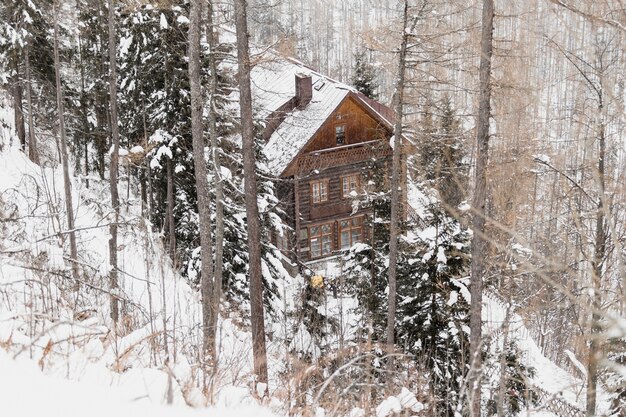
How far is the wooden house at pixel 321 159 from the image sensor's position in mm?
26312

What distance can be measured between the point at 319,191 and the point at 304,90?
5.01 m

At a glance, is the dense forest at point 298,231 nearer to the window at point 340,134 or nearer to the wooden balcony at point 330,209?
the wooden balcony at point 330,209

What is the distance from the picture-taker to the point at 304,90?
91.1ft

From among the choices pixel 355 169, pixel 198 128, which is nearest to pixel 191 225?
pixel 198 128

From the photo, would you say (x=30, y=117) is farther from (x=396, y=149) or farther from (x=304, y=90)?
(x=396, y=149)

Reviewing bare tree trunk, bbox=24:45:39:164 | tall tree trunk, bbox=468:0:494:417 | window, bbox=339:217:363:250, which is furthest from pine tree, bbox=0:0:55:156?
tall tree trunk, bbox=468:0:494:417

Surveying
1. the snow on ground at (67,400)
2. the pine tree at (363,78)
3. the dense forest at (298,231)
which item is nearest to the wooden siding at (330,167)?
the dense forest at (298,231)

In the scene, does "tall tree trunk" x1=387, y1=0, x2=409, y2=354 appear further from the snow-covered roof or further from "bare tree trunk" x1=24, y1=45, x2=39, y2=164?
"bare tree trunk" x1=24, y1=45, x2=39, y2=164

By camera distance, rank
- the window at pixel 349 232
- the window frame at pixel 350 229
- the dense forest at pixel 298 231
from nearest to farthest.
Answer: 1. the dense forest at pixel 298 231
2. the window frame at pixel 350 229
3. the window at pixel 349 232

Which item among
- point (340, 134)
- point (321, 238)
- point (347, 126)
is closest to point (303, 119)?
point (340, 134)

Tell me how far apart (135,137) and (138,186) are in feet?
30.7

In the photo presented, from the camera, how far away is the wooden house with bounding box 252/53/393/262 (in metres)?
26.3

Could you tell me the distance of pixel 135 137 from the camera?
20.9m

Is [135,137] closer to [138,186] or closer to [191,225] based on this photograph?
[191,225]
